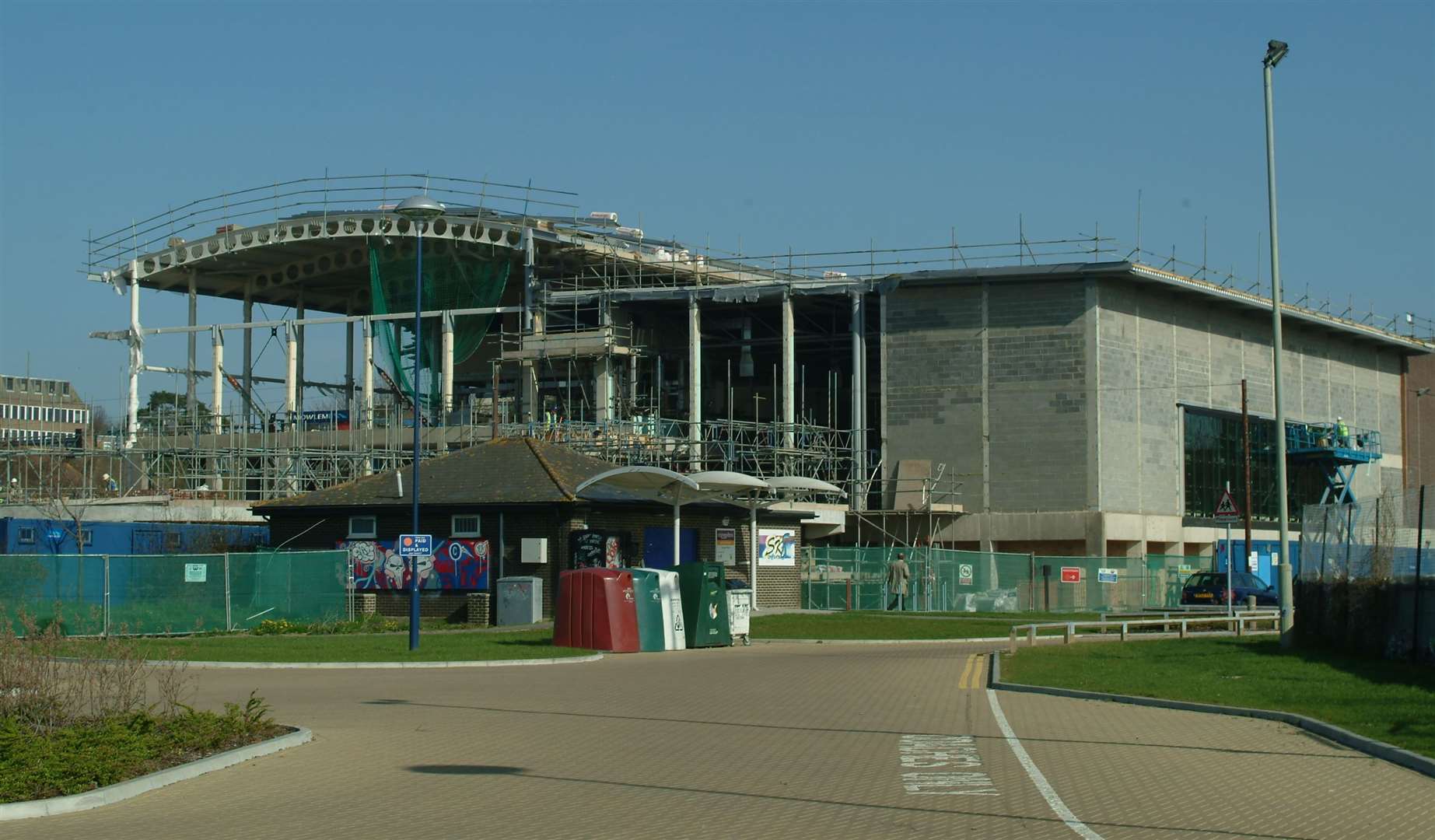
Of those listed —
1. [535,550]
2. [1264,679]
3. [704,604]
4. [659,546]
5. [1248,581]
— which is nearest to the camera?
[1264,679]

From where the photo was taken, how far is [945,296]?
61.2 meters

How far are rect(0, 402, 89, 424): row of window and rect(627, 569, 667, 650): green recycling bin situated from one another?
422ft

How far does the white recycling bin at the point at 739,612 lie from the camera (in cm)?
3139

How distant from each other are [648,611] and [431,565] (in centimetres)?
1101

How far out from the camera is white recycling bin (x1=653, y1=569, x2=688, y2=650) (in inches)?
1156

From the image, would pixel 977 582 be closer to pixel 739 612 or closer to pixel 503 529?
pixel 503 529

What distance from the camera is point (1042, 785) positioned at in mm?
12312

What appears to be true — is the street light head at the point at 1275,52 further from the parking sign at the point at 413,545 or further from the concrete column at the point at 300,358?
the concrete column at the point at 300,358

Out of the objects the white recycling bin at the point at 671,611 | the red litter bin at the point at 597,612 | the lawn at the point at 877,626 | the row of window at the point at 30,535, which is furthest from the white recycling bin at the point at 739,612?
the row of window at the point at 30,535

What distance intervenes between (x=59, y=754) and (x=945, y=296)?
5183 centimetres

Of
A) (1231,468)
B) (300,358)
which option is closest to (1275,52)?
(1231,468)

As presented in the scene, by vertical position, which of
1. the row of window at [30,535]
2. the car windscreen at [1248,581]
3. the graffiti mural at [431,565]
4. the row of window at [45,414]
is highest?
the row of window at [45,414]

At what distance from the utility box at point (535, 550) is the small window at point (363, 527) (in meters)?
4.46

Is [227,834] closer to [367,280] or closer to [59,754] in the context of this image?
[59,754]
